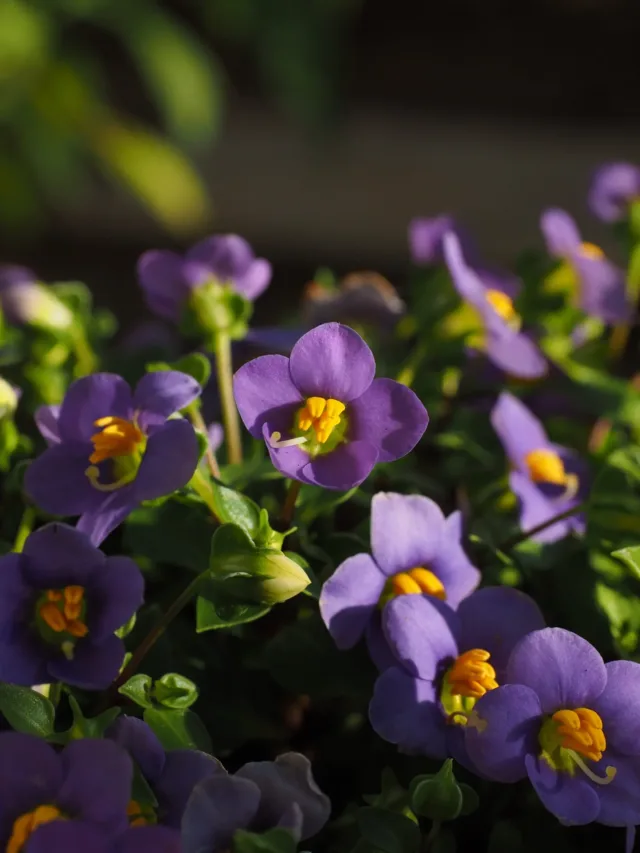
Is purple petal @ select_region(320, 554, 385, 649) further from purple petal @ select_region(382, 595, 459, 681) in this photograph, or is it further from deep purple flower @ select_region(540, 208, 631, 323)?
deep purple flower @ select_region(540, 208, 631, 323)

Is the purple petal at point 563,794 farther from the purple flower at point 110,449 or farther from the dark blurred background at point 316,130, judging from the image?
the dark blurred background at point 316,130

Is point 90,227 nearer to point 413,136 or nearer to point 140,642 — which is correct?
point 413,136

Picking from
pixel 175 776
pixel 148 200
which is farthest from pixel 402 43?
pixel 175 776

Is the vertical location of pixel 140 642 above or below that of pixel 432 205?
above

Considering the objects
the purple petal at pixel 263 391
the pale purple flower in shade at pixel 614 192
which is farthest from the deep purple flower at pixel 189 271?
the pale purple flower in shade at pixel 614 192

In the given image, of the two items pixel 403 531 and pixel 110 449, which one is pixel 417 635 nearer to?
pixel 403 531

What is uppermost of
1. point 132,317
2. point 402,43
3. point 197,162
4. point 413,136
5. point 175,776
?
point 175,776

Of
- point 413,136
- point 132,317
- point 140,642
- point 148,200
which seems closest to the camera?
point 140,642

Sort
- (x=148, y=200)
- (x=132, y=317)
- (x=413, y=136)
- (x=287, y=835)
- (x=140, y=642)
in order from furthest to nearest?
(x=413, y=136) → (x=132, y=317) → (x=148, y=200) → (x=140, y=642) → (x=287, y=835)

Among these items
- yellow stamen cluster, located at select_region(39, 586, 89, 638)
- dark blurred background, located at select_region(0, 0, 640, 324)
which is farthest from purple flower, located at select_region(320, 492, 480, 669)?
dark blurred background, located at select_region(0, 0, 640, 324)
